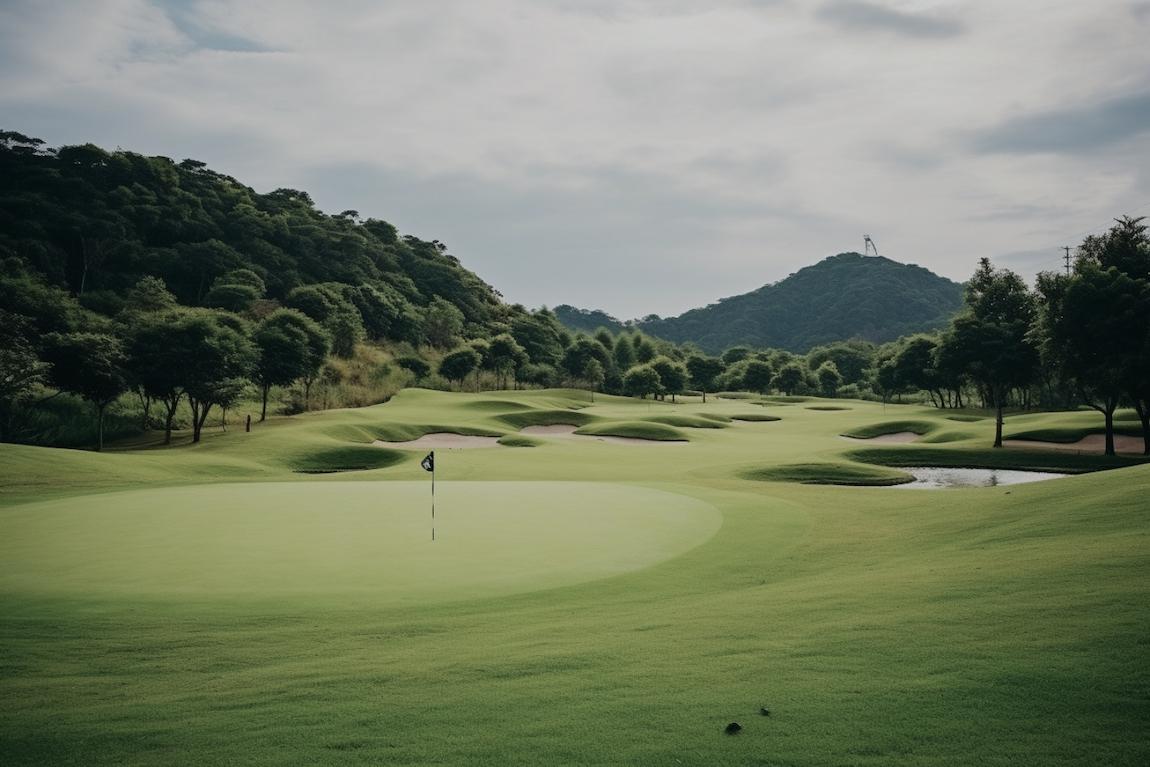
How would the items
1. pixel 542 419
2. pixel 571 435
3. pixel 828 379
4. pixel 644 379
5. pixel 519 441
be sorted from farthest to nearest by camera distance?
1. pixel 828 379
2. pixel 644 379
3. pixel 542 419
4. pixel 571 435
5. pixel 519 441

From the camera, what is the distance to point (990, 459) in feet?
118

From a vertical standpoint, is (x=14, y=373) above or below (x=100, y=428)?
above

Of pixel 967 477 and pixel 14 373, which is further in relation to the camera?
pixel 14 373

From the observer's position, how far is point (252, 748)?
5414 mm

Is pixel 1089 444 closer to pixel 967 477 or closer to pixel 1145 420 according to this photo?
pixel 1145 420

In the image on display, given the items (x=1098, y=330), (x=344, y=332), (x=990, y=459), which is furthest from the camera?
(x=344, y=332)

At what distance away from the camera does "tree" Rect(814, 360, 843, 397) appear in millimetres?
121250

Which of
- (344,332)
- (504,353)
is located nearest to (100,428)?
(344,332)

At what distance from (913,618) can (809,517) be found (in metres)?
10.1

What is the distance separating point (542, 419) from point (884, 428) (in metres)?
27.7

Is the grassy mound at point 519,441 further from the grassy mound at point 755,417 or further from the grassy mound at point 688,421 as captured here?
the grassy mound at point 755,417

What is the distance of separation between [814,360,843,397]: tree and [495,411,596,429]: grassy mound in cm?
7542

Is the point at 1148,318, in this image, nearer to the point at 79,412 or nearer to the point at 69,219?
the point at 79,412

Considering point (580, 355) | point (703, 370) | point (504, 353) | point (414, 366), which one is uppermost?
point (580, 355)
